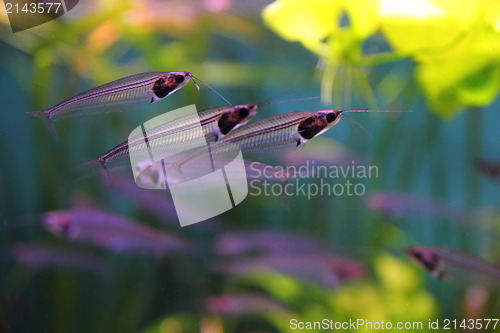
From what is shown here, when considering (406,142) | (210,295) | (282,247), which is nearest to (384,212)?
(406,142)

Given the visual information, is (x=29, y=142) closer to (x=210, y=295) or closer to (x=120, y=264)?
(x=120, y=264)

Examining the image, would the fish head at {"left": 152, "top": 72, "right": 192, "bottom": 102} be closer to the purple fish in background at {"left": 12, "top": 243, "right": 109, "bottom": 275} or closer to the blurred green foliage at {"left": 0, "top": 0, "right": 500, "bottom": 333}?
the blurred green foliage at {"left": 0, "top": 0, "right": 500, "bottom": 333}

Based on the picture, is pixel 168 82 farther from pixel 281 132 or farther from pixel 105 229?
pixel 105 229

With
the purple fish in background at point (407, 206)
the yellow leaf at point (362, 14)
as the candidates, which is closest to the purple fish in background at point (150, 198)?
the purple fish in background at point (407, 206)

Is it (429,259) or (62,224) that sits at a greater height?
(62,224)

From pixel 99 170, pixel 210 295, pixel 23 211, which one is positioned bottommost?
pixel 210 295

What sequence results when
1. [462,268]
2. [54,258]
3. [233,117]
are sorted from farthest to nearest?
[54,258], [462,268], [233,117]

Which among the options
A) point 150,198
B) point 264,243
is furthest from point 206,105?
point 264,243
